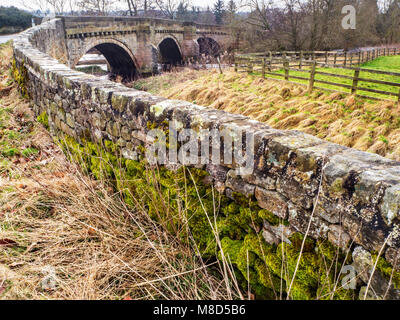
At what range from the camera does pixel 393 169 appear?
1.52 metres

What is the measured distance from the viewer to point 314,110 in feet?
29.6

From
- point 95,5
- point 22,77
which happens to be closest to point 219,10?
point 95,5

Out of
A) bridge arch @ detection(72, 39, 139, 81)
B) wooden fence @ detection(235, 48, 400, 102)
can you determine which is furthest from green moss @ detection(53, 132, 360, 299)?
bridge arch @ detection(72, 39, 139, 81)

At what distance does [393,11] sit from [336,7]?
21.1 m

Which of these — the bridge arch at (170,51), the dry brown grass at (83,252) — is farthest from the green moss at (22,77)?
the bridge arch at (170,51)

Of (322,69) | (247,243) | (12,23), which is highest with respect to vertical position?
(12,23)

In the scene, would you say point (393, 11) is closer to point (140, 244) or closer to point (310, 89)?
point (310, 89)

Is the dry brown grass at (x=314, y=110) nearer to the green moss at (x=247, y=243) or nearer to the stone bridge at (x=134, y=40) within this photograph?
the green moss at (x=247, y=243)

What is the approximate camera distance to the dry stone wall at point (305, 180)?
1.41 m

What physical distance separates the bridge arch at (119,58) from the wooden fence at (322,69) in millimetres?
8233

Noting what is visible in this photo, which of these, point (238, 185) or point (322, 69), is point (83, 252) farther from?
point (322, 69)

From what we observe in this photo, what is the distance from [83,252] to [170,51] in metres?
29.3

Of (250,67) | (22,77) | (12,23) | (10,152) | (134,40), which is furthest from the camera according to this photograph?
(12,23)

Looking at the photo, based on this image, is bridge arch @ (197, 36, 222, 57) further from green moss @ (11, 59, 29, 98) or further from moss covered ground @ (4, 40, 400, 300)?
moss covered ground @ (4, 40, 400, 300)
